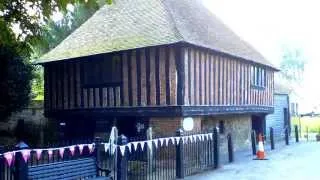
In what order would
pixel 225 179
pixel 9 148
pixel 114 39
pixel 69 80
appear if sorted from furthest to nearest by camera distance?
pixel 69 80
pixel 114 39
pixel 225 179
pixel 9 148

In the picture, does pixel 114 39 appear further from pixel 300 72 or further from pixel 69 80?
pixel 300 72

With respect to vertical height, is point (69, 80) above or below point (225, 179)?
above

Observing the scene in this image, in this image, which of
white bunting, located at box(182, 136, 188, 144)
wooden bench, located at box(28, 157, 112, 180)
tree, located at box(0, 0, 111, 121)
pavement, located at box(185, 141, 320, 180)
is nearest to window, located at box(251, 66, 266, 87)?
pavement, located at box(185, 141, 320, 180)

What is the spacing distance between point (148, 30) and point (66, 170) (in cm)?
828

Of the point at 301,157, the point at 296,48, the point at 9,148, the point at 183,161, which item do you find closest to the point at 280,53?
the point at 296,48

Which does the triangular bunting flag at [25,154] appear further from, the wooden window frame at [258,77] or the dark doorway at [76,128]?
the wooden window frame at [258,77]

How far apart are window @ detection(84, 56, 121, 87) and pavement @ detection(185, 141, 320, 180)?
507 centimetres

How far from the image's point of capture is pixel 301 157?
54.0ft

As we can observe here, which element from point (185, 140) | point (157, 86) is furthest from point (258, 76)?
point (185, 140)

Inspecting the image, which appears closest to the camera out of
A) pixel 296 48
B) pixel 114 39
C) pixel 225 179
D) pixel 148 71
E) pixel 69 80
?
pixel 225 179

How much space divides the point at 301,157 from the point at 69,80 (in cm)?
962

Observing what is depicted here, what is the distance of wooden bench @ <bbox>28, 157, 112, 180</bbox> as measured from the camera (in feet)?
24.1

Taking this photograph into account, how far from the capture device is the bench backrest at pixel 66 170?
24.1 feet

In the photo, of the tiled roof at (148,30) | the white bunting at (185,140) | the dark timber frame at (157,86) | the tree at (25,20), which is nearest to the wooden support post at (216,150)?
the dark timber frame at (157,86)
